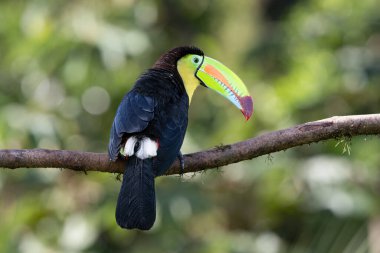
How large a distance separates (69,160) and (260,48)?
15.2ft

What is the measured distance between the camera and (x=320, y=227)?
6.19 m

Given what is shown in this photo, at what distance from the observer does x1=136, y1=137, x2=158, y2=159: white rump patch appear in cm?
373

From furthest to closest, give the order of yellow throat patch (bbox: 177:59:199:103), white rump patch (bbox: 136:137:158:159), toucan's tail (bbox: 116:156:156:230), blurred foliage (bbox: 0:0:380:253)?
blurred foliage (bbox: 0:0:380:253) < yellow throat patch (bbox: 177:59:199:103) < white rump patch (bbox: 136:137:158:159) < toucan's tail (bbox: 116:156:156:230)

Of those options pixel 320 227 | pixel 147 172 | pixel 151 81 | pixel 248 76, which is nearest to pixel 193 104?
pixel 248 76

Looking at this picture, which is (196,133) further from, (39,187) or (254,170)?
(39,187)

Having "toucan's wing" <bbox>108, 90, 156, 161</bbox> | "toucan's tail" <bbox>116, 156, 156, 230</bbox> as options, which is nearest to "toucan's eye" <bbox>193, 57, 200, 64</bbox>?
"toucan's wing" <bbox>108, 90, 156, 161</bbox>

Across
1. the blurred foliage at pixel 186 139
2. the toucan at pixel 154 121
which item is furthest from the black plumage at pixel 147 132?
the blurred foliage at pixel 186 139

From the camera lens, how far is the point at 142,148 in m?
3.76

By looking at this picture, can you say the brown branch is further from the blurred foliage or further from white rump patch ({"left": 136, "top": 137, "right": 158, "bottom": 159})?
the blurred foliage

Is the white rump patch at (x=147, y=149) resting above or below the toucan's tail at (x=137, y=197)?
above

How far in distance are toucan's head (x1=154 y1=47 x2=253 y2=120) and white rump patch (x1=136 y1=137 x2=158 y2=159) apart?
2.05 ft

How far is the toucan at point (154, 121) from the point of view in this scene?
360 centimetres

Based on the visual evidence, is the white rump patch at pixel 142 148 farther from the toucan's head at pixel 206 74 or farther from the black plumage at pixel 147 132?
the toucan's head at pixel 206 74

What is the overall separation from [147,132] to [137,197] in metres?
0.40
